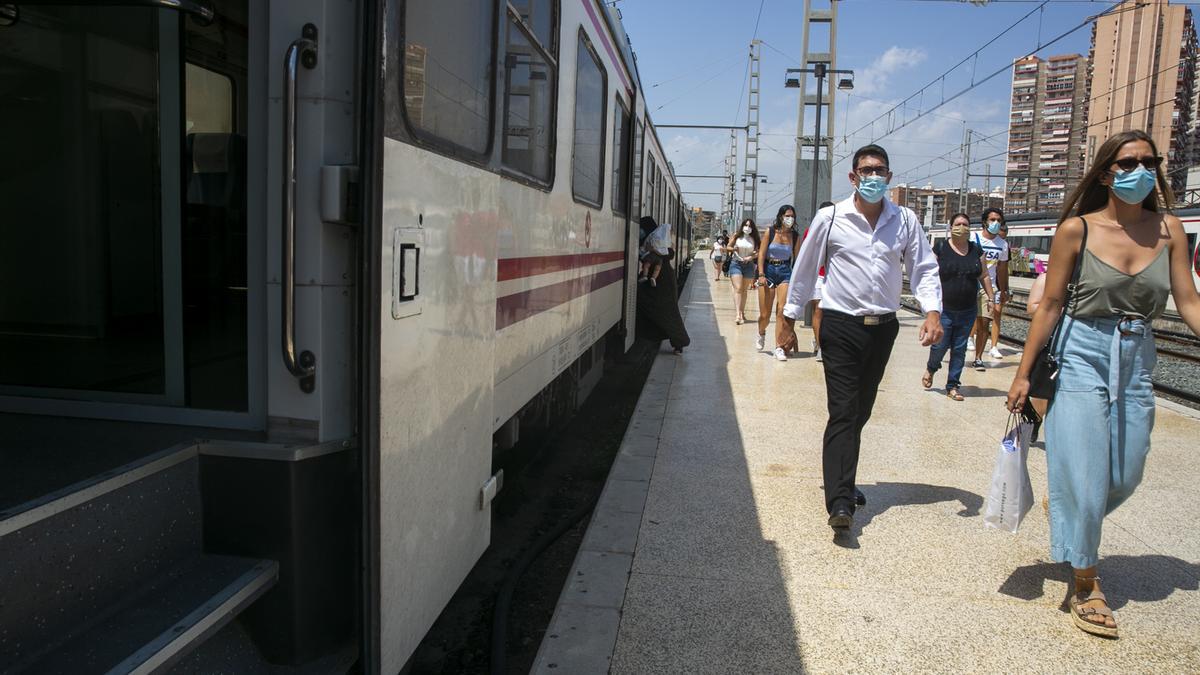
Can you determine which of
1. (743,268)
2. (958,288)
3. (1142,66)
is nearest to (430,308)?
(958,288)

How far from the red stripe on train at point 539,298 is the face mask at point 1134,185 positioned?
2.43 metres

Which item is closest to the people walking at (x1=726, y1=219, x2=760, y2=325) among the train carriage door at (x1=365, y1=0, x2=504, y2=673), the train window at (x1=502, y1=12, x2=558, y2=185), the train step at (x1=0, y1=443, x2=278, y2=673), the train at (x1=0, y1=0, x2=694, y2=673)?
the train window at (x1=502, y1=12, x2=558, y2=185)

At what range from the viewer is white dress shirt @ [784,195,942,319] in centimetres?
411

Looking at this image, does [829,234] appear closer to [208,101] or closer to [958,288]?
[208,101]

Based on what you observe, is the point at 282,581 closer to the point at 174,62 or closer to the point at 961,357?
the point at 174,62

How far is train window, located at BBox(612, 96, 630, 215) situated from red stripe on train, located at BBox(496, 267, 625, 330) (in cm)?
106

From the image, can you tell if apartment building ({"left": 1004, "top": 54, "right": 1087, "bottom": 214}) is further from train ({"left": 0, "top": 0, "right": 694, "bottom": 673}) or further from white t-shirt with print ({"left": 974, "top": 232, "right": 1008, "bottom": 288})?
train ({"left": 0, "top": 0, "right": 694, "bottom": 673})

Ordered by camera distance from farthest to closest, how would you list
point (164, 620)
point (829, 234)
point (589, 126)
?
point (589, 126) → point (829, 234) → point (164, 620)

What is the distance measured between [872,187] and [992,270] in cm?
573

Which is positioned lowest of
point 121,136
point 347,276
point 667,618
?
point 667,618

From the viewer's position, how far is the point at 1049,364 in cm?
338

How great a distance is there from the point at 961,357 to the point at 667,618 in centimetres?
536

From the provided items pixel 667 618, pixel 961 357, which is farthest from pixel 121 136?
pixel 961 357

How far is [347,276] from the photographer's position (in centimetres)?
213
